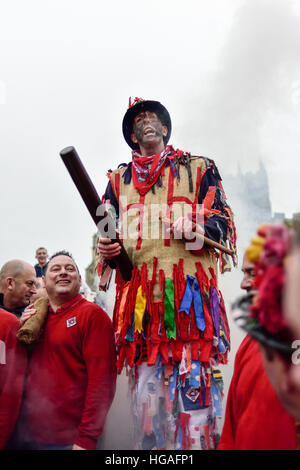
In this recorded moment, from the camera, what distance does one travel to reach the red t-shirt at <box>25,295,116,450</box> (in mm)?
2428

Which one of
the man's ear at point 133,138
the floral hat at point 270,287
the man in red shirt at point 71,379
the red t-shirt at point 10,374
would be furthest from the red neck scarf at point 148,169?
the floral hat at point 270,287

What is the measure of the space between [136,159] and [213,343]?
4.11 ft

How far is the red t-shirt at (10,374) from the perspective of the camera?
8.21 ft

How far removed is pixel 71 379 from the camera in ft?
8.36

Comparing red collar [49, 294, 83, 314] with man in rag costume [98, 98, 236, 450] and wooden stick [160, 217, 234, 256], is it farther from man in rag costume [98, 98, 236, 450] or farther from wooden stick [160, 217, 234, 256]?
wooden stick [160, 217, 234, 256]

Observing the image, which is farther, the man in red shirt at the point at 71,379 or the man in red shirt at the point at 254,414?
the man in red shirt at the point at 71,379

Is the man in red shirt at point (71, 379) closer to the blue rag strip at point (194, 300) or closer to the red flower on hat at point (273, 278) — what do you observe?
the blue rag strip at point (194, 300)

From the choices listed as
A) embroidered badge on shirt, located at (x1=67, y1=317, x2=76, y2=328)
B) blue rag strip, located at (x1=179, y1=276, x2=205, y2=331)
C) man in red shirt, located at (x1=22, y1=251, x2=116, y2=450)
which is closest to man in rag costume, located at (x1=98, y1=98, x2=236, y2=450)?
blue rag strip, located at (x1=179, y1=276, x2=205, y2=331)

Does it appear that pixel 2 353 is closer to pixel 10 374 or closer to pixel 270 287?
pixel 10 374

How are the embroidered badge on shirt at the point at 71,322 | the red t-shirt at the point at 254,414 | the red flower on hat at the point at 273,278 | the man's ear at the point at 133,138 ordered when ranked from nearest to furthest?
the red flower on hat at the point at 273,278, the red t-shirt at the point at 254,414, the embroidered badge on shirt at the point at 71,322, the man's ear at the point at 133,138

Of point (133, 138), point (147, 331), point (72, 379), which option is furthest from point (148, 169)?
point (72, 379)

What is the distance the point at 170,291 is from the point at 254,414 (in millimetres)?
883
